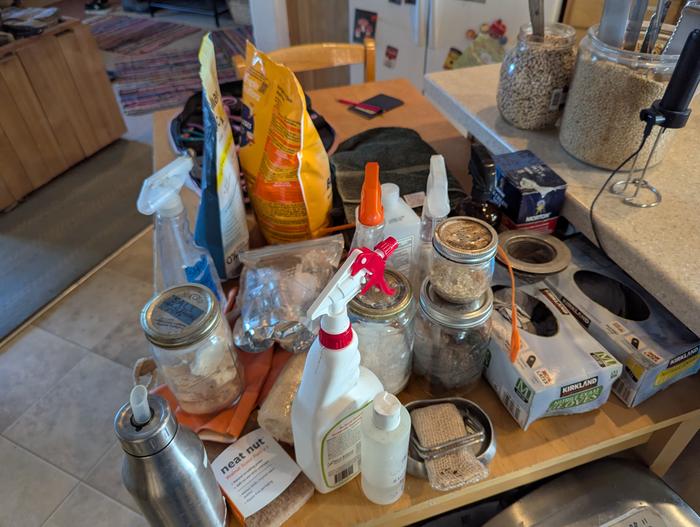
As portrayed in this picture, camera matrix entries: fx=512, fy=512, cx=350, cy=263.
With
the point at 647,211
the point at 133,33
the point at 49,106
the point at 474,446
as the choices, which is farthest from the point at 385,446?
the point at 133,33

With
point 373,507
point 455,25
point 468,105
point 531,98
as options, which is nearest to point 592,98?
point 531,98

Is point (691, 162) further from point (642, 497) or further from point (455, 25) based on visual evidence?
point (455, 25)

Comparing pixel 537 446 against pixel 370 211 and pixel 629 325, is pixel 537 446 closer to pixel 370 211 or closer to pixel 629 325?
pixel 629 325

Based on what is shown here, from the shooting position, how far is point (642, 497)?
2.32ft

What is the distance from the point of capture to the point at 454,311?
590 mm

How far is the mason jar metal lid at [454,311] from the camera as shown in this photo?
0.59m

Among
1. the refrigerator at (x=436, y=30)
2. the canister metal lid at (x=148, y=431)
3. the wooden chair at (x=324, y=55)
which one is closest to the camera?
the canister metal lid at (x=148, y=431)

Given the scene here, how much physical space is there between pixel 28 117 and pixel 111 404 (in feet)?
4.85

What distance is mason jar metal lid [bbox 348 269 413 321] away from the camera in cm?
57

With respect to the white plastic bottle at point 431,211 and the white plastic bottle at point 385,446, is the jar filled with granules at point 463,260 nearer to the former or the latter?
the white plastic bottle at point 431,211

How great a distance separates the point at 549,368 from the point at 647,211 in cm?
29

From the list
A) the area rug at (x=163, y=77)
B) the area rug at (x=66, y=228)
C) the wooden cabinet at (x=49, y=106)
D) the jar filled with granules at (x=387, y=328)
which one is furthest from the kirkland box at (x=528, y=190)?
the area rug at (x=163, y=77)

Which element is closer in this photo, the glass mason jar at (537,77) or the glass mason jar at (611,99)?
the glass mason jar at (611,99)

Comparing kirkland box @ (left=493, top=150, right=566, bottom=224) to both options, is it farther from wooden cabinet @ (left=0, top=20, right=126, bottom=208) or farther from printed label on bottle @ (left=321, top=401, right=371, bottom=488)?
wooden cabinet @ (left=0, top=20, right=126, bottom=208)
